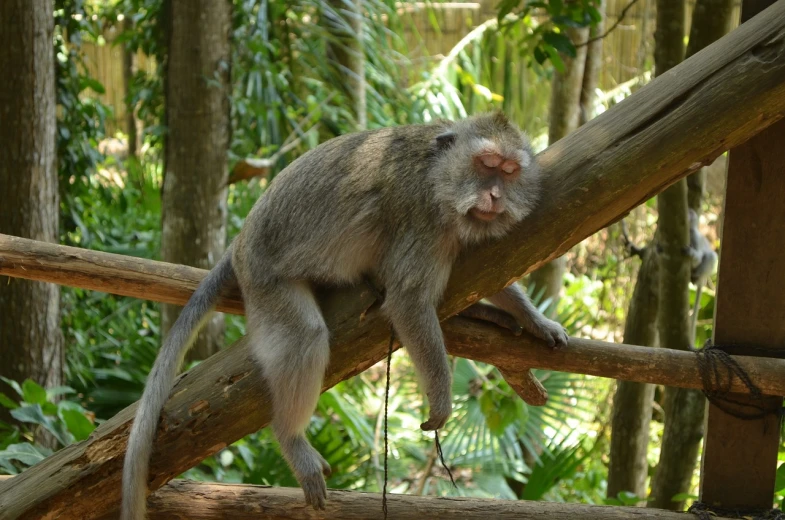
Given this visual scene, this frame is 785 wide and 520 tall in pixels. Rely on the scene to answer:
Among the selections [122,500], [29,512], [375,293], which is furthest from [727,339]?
[29,512]

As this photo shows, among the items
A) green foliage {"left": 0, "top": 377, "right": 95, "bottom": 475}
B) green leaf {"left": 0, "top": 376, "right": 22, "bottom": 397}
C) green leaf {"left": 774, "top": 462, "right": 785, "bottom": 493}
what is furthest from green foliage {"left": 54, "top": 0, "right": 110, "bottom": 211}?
green leaf {"left": 774, "top": 462, "right": 785, "bottom": 493}

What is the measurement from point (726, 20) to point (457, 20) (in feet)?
20.7

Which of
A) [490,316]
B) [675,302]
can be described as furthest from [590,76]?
[490,316]

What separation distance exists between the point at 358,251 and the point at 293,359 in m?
0.49

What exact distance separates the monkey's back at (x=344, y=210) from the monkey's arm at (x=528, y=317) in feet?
1.80

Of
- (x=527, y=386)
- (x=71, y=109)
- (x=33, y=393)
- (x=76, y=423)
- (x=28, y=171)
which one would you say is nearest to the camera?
(x=527, y=386)

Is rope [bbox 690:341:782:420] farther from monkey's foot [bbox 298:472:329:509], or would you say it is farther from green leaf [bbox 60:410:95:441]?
green leaf [bbox 60:410:95:441]

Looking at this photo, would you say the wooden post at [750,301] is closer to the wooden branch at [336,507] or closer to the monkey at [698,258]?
the wooden branch at [336,507]

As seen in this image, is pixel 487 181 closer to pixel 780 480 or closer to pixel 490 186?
pixel 490 186

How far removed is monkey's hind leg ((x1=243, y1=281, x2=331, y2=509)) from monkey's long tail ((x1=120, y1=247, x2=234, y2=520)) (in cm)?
20

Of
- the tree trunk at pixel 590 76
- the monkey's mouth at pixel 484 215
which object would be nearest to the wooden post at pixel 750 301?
the monkey's mouth at pixel 484 215

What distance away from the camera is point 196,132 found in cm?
502

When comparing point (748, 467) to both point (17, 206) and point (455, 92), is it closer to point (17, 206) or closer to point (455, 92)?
point (17, 206)

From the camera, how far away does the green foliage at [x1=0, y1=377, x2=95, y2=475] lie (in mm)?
3885
